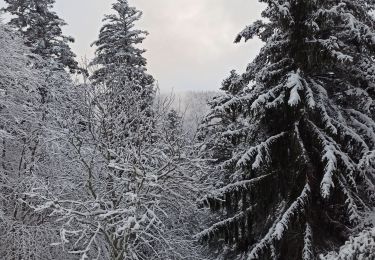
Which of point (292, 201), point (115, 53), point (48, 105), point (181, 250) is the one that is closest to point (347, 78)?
point (292, 201)

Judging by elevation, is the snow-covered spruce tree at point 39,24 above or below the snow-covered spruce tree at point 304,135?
above

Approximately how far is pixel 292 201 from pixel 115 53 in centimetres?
1535

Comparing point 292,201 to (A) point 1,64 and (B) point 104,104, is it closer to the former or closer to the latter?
(B) point 104,104

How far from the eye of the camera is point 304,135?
39.7ft

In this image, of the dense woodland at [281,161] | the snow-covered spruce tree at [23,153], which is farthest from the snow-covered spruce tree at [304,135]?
the snow-covered spruce tree at [23,153]

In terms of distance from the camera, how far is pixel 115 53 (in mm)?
24766

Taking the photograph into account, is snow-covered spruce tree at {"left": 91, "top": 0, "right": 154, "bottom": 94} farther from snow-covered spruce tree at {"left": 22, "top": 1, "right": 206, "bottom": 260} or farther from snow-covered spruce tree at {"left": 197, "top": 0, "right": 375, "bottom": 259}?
snow-covered spruce tree at {"left": 197, "top": 0, "right": 375, "bottom": 259}

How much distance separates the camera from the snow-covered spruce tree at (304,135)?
11.3m

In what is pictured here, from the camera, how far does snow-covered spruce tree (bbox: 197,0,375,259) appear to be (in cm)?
1132

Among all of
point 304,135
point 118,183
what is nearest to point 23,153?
point 118,183

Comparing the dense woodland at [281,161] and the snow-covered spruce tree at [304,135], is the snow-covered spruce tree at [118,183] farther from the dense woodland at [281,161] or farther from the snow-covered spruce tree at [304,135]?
the snow-covered spruce tree at [304,135]

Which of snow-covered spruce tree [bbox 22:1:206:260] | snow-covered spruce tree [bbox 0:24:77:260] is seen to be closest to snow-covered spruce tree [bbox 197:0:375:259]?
snow-covered spruce tree [bbox 22:1:206:260]

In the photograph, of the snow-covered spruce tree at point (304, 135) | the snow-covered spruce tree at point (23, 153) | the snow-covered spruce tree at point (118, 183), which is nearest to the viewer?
the snow-covered spruce tree at point (304, 135)

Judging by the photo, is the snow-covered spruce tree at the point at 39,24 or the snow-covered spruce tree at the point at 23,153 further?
the snow-covered spruce tree at the point at 39,24
